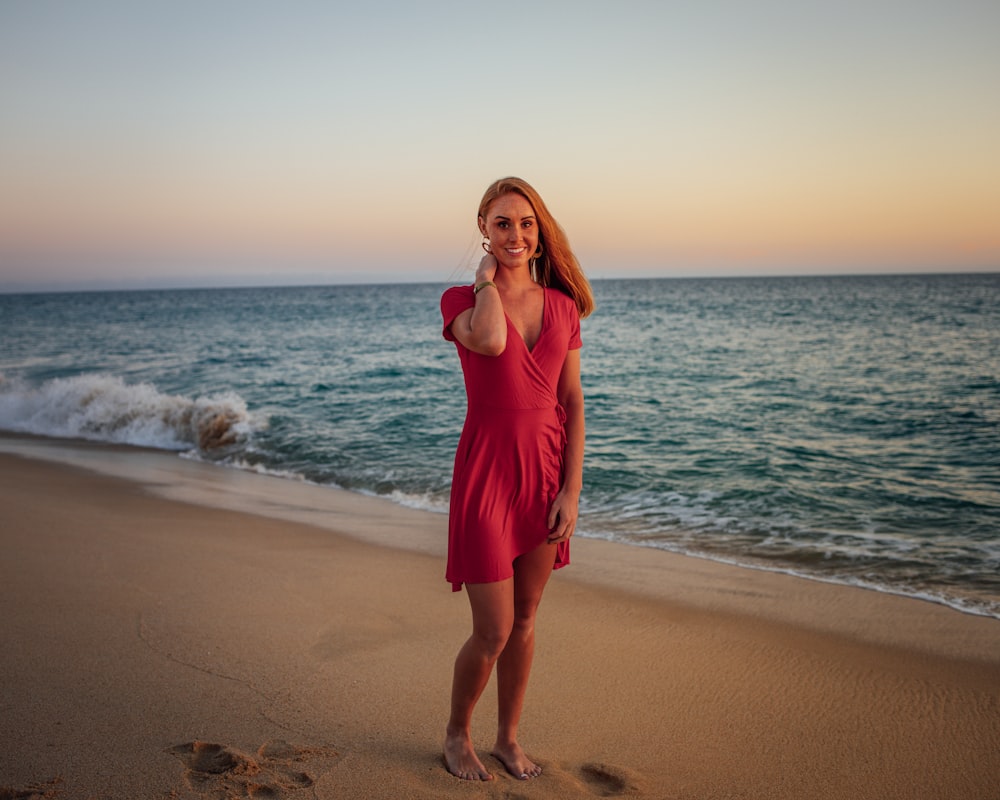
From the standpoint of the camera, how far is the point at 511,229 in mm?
2480

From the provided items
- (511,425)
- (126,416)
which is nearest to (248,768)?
(511,425)

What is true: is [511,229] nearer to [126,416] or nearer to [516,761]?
[516,761]

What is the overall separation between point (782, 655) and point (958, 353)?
19.6m

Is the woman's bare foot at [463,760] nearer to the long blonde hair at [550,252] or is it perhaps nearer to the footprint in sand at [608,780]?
the footprint in sand at [608,780]

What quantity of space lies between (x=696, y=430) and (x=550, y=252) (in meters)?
9.44

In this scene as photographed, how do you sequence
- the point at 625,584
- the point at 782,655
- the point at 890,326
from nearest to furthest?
the point at 782,655
the point at 625,584
the point at 890,326

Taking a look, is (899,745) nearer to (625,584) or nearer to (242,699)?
(625,584)

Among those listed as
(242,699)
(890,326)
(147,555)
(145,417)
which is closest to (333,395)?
(145,417)

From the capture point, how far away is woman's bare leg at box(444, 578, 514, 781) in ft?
8.14

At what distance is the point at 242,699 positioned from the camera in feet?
10.5

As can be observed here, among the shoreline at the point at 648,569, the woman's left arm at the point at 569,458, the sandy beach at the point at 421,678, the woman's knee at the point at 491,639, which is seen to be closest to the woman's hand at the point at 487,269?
the woman's left arm at the point at 569,458

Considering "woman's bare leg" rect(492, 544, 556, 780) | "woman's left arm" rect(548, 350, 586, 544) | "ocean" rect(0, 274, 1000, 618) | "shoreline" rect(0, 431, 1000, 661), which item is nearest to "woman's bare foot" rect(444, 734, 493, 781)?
"woman's bare leg" rect(492, 544, 556, 780)

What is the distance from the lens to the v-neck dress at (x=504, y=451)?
8.02 ft

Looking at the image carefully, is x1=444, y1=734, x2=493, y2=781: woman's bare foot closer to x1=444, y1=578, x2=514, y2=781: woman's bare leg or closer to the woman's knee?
x1=444, y1=578, x2=514, y2=781: woman's bare leg
